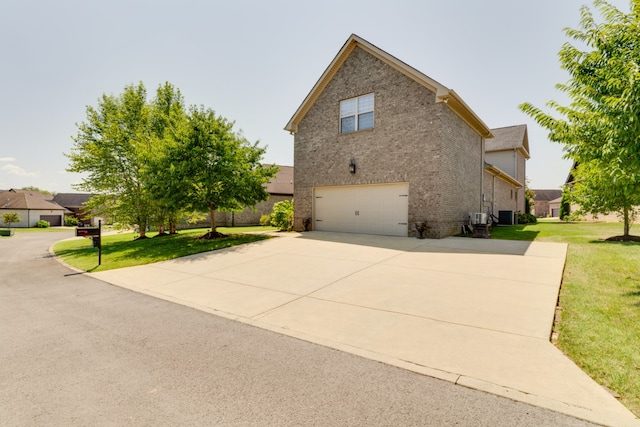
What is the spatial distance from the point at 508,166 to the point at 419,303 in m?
26.6

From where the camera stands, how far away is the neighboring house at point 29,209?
45844 mm

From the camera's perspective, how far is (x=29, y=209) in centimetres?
4634

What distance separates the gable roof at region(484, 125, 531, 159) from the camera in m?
26.4

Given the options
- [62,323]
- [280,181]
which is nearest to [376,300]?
[62,323]

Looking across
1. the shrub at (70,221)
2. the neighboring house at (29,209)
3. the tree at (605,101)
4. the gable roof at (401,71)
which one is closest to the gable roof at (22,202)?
the neighboring house at (29,209)

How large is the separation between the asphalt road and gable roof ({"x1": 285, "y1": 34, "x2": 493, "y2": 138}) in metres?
11.7

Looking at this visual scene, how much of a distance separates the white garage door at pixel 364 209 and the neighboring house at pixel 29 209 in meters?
53.7

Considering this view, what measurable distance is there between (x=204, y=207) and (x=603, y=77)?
13830 mm

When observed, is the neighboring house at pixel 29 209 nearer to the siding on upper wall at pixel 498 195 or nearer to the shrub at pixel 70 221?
the shrub at pixel 70 221

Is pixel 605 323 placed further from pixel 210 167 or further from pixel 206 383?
pixel 210 167

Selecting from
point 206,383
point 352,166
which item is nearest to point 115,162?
point 352,166

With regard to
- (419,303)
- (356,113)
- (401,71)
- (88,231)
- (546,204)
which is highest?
(401,71)

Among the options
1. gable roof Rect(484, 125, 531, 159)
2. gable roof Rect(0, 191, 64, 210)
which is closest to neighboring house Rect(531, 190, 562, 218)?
A: gable roof Rect(484, 125, 531, 159)

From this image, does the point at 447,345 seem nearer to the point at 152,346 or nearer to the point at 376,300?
the point at 376,300
